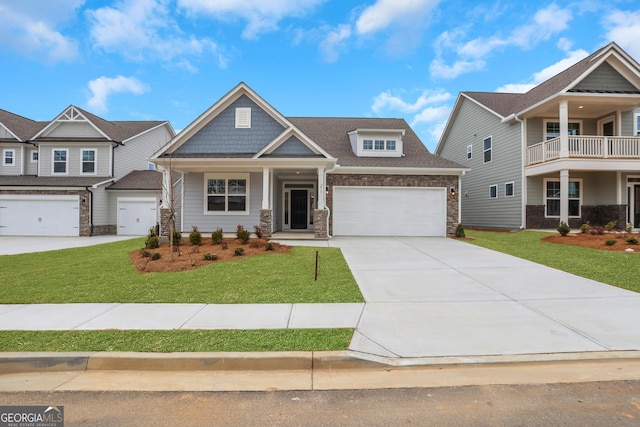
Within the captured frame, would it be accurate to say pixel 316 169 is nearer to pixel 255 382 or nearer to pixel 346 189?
pixel 346 189

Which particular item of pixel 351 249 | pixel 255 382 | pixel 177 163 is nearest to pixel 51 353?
pixel 255 382

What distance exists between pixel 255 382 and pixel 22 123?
2893 centimetres

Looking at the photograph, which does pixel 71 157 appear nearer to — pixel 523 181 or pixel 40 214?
pixel 40 214

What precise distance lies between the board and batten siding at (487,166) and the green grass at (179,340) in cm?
1678

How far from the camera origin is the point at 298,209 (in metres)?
17.2

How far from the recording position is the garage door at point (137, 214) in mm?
19188

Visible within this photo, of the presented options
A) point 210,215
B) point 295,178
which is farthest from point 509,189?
point 210,215

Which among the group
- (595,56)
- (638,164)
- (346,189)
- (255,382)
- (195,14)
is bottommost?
(255,382)

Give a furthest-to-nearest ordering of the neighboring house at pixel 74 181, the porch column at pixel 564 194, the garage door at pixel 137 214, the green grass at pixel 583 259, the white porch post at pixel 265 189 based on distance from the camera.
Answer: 1. the garage door at pixel 137 214
2. the neighboring house at pixel 74 181
3. the porch column at pixel 564 194
4. the white porch post at pixel 265 189
5. the green grass at pixel 583 259

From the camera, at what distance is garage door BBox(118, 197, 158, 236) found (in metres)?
19.2

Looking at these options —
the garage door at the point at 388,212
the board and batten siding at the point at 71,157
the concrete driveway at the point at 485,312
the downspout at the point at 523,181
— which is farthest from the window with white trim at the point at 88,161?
the downspout at the point at 523,181

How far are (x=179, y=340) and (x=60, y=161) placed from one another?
21.5m

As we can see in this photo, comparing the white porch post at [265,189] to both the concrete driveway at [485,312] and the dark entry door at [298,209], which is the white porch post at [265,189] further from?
the concrete driveway at [485,312]

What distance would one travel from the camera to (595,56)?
16.3 metres
